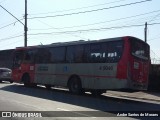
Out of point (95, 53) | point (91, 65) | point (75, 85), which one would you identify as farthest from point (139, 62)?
point (75, 85)

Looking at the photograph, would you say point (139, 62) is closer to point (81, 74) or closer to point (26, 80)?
point (81, 74)

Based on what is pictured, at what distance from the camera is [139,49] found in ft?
63.5

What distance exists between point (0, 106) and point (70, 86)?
8097 millimetres

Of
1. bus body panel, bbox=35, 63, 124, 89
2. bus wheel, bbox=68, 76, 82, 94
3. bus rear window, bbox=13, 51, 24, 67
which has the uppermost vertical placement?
bus rear window, bbox=13, 51, 24, 67

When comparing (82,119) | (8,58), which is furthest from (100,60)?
(8,58)

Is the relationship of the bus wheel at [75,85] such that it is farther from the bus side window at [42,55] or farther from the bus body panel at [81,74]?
the bus side window at [42,55]

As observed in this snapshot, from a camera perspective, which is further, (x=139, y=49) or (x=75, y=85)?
(x=75, y=85)

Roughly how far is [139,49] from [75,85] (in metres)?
4.86

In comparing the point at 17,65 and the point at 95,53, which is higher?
the point at 95,53

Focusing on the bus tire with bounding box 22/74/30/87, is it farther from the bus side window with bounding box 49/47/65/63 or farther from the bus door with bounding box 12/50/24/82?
the bus side window with bounding box 49/47/65/63

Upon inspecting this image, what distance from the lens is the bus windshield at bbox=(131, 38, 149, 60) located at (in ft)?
61.6

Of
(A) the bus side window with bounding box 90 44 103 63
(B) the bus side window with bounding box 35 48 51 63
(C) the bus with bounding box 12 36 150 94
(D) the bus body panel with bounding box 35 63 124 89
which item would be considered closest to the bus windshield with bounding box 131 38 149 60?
(C) the bus with bounding box 12 36 150 94

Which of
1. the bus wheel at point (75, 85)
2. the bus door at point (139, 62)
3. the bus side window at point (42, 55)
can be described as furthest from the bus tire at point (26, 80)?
the bus door at point (139, 62)

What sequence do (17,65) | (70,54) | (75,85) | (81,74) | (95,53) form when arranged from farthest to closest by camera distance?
(17,65), (70,54), (75,85), (81,74), (95,53)
